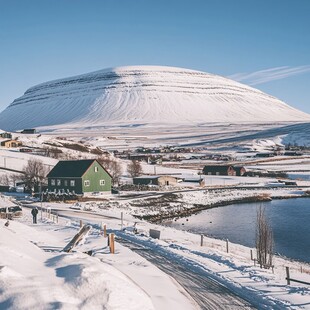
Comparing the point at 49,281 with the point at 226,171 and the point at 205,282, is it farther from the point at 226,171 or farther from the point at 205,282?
the point at 226,171

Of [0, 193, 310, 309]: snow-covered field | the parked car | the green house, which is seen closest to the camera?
[0, 193, 310, 309]: snow-covered field

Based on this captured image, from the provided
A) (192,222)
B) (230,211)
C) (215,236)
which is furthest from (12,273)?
(230,211)

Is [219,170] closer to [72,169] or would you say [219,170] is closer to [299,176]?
[299,176]

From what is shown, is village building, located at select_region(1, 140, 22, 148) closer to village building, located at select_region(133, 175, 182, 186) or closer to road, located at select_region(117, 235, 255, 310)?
village building, located at select_region(133, 175, 182, 186)

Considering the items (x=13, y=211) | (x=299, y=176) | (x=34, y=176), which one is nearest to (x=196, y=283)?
(x=13, y=211)

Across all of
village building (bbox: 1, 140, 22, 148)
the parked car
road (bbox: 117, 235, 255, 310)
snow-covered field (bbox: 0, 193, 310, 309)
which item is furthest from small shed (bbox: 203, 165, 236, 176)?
road (bbox: 117, 235, 255, 310)

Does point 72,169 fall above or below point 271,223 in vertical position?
above

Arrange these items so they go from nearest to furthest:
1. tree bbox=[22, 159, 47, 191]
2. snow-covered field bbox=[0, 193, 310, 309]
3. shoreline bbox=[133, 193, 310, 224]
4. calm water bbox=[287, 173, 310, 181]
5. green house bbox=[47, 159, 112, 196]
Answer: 1. snow-covered field bbox=[0, 193, 310, 309]
2. shoreline bbox=[133, 193, 310, 224]
3. green house bbox=[47, 159, 112, 196]
4. tree bbox=[22, 159, 47, 191]
5. calm water bbox=[287, 173, 310, 181]
